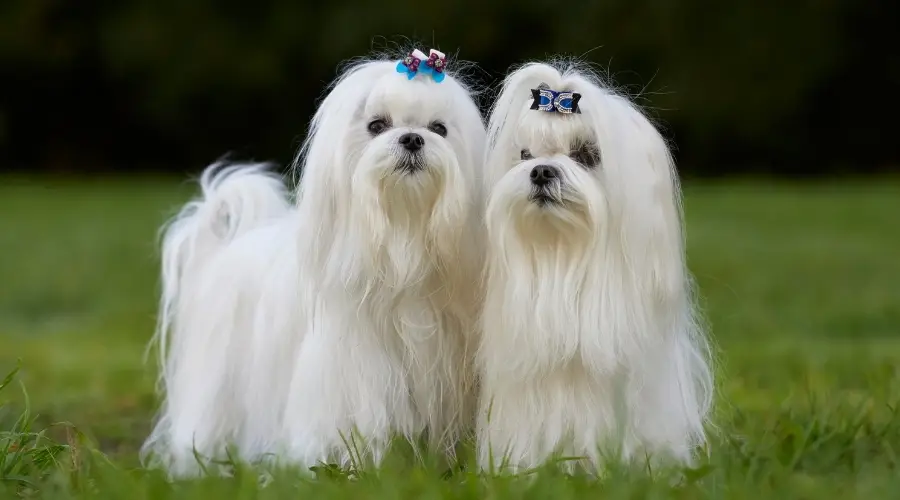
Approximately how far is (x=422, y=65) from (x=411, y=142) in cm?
31

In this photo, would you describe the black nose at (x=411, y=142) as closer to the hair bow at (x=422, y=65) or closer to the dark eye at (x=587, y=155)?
the hair bow at (x=422, y=65)

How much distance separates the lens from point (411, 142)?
3.49 metres

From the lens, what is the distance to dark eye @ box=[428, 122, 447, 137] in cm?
365

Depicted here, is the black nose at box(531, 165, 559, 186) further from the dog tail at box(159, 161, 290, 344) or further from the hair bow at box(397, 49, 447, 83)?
the dog tail at box(159, 161, 290, 344)

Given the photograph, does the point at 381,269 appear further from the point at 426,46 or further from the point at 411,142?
the point at 426,46

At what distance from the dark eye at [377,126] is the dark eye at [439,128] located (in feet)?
0.43

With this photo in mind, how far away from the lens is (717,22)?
18734 mm

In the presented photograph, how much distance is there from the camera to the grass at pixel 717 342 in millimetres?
3184

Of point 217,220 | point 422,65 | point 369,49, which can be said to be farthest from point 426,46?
point 422,65

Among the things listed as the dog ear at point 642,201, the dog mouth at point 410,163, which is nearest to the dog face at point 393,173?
the dog mouth at point 410,163

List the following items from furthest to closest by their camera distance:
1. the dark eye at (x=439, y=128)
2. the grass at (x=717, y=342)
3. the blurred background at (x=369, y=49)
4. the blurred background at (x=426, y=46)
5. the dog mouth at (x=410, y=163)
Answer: the blurred background at (x=369, y=49)
the blurred background at (x=426, y=46)
the dark eye at (x=439, y=128)
the dog mouth at (x=410, y=163)
the grass at (x=717, y=342)

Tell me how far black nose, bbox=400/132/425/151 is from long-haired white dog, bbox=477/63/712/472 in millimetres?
223

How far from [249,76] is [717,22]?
7399mm

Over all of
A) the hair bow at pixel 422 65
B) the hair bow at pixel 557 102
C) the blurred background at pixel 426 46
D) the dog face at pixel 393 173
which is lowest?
the blurred background at pixel 426 46
